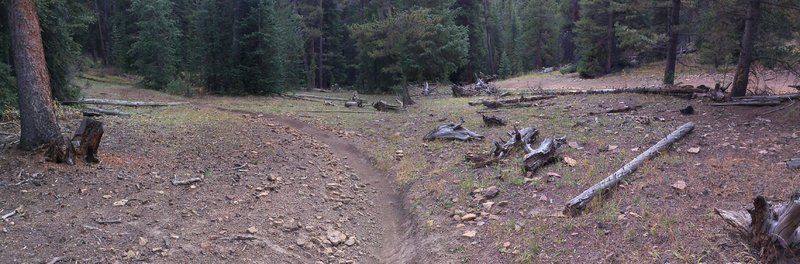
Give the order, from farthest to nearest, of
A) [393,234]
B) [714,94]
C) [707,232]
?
[714,94] < [393,234] < [707,232]

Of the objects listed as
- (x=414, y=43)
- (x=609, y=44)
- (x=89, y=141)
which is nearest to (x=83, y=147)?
(x=89, y=141)

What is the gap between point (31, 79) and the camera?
27.7 ft

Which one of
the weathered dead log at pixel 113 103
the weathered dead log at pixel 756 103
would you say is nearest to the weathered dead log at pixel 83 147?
the weathered dead log at pixel 113 103

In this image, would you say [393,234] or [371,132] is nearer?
[393,234]

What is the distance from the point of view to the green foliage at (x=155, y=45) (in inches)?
1062

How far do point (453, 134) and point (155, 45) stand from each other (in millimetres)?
21055

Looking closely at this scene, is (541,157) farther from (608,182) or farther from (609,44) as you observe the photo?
(609,44)

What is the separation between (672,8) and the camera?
59.9 feet

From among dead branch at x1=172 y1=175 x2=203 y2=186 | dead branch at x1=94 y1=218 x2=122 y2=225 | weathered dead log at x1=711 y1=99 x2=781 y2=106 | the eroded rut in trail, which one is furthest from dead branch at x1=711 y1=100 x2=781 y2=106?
dead branch at x1=94 y1=218 x2=122 y2=225

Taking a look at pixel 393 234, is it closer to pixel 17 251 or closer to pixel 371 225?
pixel 371 225

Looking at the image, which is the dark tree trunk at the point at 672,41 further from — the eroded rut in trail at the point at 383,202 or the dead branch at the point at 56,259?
the dead branch at the point at 56,259

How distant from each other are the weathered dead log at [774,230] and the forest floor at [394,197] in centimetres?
16

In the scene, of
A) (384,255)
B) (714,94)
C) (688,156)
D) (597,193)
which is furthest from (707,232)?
(714,94)

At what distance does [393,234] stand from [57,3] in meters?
12.2
